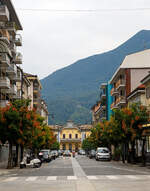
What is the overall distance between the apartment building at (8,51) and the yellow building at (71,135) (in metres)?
116

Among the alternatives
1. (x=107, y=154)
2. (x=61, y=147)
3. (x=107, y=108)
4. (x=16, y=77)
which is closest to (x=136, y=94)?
(x=107, y=154)

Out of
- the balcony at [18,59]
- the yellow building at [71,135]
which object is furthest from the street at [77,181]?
the yellow building at [71,135]

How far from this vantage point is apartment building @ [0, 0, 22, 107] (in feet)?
191

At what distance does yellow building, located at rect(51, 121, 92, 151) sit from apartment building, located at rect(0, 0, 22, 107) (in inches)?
4567

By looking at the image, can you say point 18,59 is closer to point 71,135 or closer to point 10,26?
point 10,26

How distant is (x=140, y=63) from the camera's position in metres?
75.9

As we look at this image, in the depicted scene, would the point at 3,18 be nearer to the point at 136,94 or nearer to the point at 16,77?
the point at 16,77

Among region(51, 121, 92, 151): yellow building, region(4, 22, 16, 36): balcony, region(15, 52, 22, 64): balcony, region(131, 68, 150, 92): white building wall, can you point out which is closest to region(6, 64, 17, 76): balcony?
region(4, 22, 16, 36): balcony

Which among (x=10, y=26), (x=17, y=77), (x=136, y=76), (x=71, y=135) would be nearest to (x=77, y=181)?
(x=10, y=26)

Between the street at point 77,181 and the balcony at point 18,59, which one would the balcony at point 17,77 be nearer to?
the balcony at point 18,59

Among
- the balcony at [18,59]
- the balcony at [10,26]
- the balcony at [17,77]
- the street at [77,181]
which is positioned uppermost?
the balcony at [10,26]

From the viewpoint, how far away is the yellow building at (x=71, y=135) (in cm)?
18838

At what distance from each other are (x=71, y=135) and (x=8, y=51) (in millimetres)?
132260

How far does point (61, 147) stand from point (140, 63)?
120213mm
